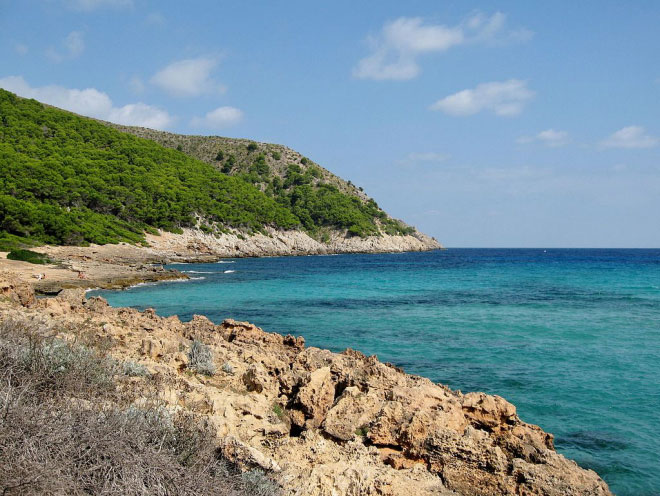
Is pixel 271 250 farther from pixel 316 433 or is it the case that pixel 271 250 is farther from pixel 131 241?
pixel 316 433

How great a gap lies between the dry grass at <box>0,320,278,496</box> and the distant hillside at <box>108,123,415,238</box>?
8681cm

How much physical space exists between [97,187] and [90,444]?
6235 centimetres

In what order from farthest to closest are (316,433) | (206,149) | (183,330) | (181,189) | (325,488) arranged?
(206,149)
(181,189)
(183,330)
(316,433)
(325,488)

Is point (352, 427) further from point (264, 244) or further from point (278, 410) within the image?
point (264, 244)

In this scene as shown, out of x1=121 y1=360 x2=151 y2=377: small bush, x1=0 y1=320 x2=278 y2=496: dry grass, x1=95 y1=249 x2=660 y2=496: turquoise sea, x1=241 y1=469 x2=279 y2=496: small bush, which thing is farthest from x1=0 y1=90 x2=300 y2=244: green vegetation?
x1=241 y1=469 x2=279 y2=496: small bush

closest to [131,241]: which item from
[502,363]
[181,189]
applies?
[181,189]

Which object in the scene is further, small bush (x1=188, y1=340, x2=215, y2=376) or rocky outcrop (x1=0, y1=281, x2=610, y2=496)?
small bush (x1=188, y1=340, x2=215, y2=376)

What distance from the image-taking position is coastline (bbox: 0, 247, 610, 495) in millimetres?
4812

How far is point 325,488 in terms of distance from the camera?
182 inches

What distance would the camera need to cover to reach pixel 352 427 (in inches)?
225

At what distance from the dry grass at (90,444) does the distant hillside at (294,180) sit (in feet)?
285

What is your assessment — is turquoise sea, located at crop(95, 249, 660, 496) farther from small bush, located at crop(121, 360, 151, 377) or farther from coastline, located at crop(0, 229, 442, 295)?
small bush, located at crop(121, 360, 151, 377)

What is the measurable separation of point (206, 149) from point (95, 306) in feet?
338

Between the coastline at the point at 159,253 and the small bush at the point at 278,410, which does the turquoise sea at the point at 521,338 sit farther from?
the small bush at the point at 278,410
